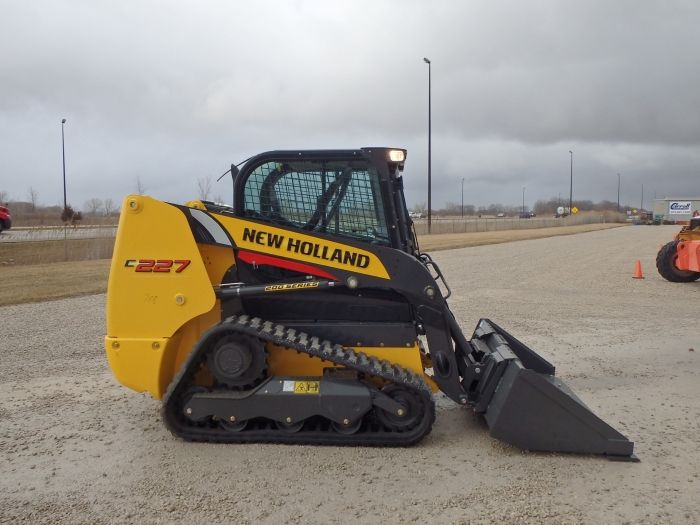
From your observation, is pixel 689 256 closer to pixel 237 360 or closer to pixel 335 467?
pixel 335 467

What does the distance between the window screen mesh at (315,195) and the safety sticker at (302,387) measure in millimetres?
1177

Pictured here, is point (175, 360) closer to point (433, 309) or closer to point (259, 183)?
point (259, 183)

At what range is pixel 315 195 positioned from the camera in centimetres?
468

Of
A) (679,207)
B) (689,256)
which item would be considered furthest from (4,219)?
(679,207)

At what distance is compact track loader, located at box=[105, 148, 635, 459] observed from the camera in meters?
4.22

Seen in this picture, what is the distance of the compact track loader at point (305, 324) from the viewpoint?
13.9 feet

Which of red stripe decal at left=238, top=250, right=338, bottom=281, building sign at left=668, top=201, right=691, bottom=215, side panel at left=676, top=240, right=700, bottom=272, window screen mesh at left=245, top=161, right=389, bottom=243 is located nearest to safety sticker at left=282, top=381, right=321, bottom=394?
red stripe decal at left=238, top=250, right=338, bottom=281

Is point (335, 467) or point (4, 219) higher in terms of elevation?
point (4, 219)

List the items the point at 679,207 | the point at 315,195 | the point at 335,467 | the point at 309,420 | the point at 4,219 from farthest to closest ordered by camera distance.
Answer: the point at 679,207, the point at 4,219, the point at 315,195, the point at 309,420, the point at 335,467

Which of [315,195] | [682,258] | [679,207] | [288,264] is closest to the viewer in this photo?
[288,264]

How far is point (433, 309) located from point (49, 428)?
128 inches

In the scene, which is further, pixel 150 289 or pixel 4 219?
pixel 4 219

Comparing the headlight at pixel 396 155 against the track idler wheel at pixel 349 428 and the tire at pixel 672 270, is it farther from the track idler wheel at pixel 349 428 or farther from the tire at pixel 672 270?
the tire at pixel 672 270

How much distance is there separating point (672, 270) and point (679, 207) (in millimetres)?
55642
